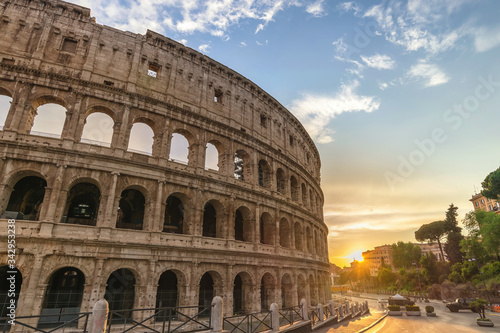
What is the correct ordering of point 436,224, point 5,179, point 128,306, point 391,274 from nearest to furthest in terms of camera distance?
point 5,179 → point 128,306 → point 436,224 → point 391,274

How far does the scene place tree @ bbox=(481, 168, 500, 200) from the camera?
159 feet

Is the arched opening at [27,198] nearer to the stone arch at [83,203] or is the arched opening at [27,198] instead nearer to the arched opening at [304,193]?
the stone arch at [83,203]

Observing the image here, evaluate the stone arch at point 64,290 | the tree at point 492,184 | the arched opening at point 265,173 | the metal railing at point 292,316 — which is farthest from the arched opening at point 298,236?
the tree at point 492,184

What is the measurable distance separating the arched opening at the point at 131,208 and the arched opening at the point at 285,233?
12.8 meters

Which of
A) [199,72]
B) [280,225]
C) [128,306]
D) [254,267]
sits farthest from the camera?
[280,225]

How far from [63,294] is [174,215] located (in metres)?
7.83

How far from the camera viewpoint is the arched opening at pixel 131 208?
734 inches

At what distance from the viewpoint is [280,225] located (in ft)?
84.6

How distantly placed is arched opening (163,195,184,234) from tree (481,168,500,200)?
2239 inches

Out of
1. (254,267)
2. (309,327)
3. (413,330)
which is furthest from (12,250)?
(413,330)

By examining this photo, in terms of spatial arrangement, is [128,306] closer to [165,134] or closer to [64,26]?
[165,134]

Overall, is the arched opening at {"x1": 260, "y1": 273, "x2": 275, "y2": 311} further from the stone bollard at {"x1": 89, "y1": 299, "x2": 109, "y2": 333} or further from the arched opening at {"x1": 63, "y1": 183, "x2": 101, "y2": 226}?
the stone bollard at {"x1": 89, "y1": 299, "x2": 109, "y2": 333}

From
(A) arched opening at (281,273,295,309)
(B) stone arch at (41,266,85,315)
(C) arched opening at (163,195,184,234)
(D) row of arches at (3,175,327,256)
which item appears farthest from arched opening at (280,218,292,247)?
(B) stone arch at (41,266,85,315)

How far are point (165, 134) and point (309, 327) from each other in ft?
50.0
